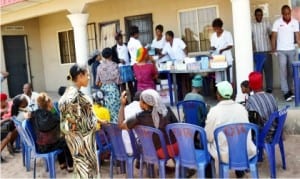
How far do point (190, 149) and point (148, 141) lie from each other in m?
0.51

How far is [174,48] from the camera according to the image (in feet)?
28.1

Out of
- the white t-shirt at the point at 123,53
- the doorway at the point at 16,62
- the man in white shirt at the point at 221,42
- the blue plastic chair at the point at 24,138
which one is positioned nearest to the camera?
the blue plastic chair at the point at 24,138

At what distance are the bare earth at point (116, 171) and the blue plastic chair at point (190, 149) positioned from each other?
0.70 meters

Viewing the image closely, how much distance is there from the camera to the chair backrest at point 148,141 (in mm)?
4281

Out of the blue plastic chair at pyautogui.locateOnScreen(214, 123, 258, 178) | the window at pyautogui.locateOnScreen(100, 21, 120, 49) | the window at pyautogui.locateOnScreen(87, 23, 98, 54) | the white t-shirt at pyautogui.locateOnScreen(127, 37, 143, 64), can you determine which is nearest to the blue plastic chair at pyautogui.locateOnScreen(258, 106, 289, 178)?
the blue plastic chair at pyautogui.locateOnScreen(214, 123, 258, 178)

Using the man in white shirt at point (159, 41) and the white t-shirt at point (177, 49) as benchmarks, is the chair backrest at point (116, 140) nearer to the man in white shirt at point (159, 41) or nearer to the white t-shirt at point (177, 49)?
the white t-shirt at point (177, 49)

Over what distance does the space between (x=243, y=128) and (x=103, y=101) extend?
11.4 feet

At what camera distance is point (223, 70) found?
7.50 metres

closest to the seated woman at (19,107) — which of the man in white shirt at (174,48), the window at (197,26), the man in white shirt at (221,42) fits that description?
the man in white shirt at (174,48)

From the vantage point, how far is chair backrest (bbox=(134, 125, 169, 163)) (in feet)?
14.0

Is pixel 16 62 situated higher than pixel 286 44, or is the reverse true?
pixel 16 62

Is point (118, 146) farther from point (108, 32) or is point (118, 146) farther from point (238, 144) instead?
point (108, 32)

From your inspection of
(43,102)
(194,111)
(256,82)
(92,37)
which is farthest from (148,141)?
(92,37)

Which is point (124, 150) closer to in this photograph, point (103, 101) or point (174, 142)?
point (174, 142)
